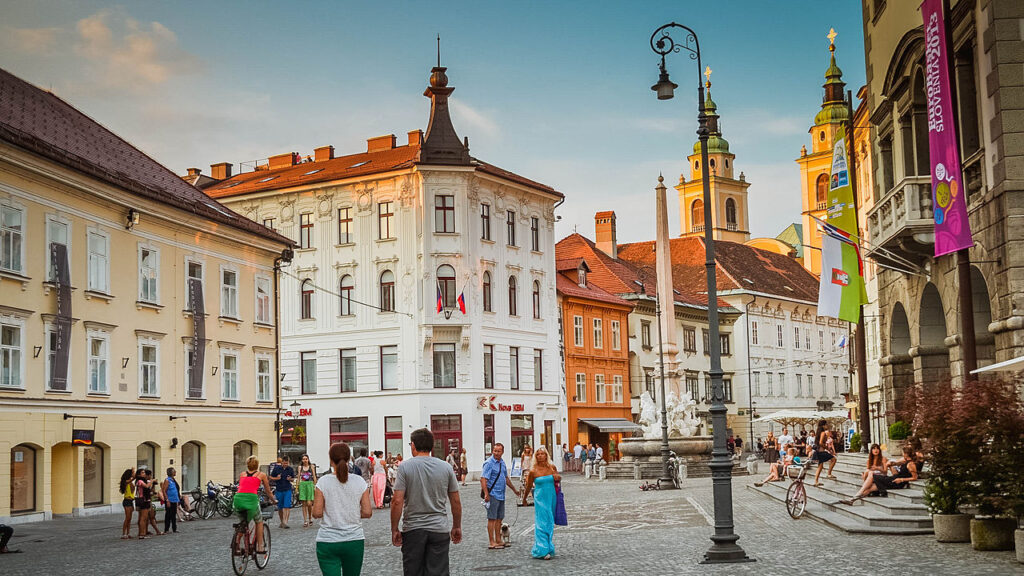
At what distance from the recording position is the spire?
5544 cm

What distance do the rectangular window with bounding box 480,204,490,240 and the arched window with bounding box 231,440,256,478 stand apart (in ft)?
59.9

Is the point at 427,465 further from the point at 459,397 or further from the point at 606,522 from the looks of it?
the point at 459,397

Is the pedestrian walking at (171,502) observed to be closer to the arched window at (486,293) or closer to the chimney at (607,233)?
the arched window at (486,293)

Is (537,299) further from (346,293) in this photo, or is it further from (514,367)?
(346,293)

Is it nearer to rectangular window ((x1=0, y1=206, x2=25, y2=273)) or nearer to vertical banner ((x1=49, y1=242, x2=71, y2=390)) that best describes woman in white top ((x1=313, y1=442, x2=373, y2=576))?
rectangular window ((x1=0, y1=206, x2=25, y2=273))

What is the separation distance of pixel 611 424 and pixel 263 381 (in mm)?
27893

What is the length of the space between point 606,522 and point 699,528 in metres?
2.91

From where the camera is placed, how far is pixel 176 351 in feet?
124

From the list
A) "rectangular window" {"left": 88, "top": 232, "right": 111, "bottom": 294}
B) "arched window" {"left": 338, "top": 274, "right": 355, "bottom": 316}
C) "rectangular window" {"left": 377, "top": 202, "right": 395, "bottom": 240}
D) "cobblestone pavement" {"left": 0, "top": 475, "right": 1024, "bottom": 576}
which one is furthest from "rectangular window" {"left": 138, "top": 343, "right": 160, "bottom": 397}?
"rectangular window" {"left": 377, "top": 202, "right": 395, "bottom": 240}

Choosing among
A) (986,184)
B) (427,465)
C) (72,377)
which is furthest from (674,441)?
(427,465)

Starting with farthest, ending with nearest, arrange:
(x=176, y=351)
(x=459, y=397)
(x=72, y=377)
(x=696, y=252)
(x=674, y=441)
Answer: (x=696, y=252) → (x=459, y=397) → (x=674, y=441) → (x=176, y=351) → (x=72, y=377)

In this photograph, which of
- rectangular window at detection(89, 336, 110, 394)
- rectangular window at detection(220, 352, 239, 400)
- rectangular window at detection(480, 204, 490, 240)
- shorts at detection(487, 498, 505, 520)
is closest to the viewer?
shorts at detection(487, 498, 505, 520)

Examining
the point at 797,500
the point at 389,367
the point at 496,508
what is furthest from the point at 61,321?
the point at 389,367

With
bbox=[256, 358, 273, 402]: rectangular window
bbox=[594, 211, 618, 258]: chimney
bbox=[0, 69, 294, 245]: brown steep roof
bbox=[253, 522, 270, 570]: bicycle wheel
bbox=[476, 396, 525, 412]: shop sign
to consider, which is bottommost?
bbox=[253, 522, 270, 570]: bicycle wheel
